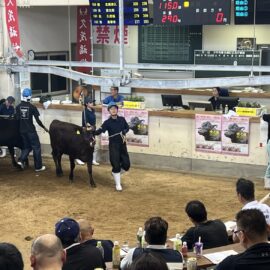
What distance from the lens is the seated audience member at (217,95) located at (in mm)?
13227

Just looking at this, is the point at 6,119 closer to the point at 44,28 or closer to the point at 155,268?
the point at 44,28

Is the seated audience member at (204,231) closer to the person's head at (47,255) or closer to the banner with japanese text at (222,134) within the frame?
the person's head at (47,255)

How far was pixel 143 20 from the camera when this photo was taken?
48.5 feet

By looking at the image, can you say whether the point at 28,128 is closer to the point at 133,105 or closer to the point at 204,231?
the point at 133,105

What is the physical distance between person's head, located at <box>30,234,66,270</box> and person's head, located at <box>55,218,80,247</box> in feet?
3.78

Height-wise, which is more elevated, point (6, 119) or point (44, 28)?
point (44, 28)

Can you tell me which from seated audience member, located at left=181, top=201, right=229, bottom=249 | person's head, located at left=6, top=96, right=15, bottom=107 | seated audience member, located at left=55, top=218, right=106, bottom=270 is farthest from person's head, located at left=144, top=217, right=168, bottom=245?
person's head, located at left=6, top=96, right=15, bottom=107

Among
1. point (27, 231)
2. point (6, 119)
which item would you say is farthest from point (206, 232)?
point (6, 119)

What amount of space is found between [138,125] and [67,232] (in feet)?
25.8

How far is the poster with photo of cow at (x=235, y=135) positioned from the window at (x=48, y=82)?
7153 millimetres

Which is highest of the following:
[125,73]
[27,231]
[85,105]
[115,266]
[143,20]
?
[143,20]

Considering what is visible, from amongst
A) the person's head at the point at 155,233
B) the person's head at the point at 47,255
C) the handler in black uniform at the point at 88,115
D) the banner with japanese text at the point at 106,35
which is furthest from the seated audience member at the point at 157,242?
the banner with japanese text at the point at 106,35

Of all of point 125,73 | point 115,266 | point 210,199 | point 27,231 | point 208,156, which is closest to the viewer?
point 115,266

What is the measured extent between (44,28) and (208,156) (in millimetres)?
7749
